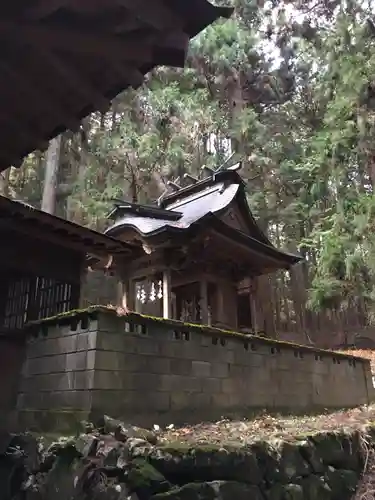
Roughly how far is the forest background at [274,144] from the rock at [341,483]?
8938 millimetres

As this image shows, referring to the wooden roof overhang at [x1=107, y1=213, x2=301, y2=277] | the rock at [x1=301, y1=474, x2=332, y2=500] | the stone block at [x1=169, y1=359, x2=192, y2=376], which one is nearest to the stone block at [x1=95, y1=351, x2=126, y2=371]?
the stone block at [x1=169, y1=359, x2=192, y2=376]

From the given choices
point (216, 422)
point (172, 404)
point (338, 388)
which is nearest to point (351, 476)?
point (216, 422)

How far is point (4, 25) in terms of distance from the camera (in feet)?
7.16

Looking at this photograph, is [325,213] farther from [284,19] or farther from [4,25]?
[4,25]

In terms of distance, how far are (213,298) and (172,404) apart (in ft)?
21.7

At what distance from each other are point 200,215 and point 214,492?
7.97 m

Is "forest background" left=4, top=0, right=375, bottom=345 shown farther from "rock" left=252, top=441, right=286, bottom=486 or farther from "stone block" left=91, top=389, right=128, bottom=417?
"stone block" left=91, top=389, right=128, bottom=417

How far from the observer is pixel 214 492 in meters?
4.38

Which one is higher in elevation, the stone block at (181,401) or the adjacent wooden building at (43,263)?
A: the adjacent wooden building at (43,263)

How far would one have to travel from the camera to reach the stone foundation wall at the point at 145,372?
17.1 feet

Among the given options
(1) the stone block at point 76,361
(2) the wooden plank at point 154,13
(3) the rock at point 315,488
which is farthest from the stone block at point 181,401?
(2) the wooden plank at point 154,13

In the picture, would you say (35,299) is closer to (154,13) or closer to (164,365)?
(164,365)

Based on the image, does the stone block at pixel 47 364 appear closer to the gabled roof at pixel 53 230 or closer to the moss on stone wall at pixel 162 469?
the moss on stone wall at pixel 162 469

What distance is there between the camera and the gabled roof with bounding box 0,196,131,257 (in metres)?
6.71
